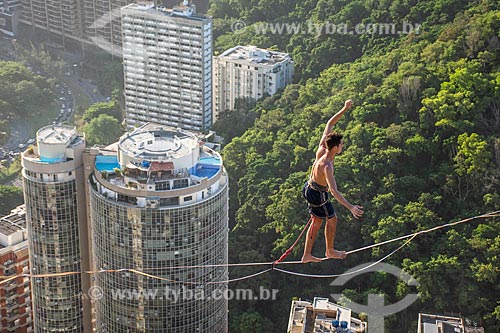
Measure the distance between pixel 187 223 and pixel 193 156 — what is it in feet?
6.78

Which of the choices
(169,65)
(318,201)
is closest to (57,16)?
(169,65)

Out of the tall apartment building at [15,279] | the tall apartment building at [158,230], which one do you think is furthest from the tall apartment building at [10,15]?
the tall apartment building at [158,230]

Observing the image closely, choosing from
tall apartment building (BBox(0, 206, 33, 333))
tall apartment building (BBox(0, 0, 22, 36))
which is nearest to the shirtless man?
tall apartment building (BBox(0, 206, 33, 333))

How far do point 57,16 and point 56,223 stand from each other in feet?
130

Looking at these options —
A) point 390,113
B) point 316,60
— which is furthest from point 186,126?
point 390,113

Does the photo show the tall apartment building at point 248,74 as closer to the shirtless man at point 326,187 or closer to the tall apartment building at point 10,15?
the tall apartment building at point 10,15

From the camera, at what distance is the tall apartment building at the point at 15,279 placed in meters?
29.6

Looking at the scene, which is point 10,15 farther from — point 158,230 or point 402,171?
point 158,230

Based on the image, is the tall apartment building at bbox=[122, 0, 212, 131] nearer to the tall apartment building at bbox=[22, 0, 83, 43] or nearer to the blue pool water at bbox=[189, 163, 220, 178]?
the tall apartment building at bbox=[22, 0, 83, 43]

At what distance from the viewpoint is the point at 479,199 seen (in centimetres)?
3347

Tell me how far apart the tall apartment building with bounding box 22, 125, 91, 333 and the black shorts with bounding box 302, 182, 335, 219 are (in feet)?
41.7

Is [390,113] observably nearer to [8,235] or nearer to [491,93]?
[491,93]

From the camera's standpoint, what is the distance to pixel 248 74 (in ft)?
158

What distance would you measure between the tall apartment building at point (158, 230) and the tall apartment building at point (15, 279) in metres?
4.96
